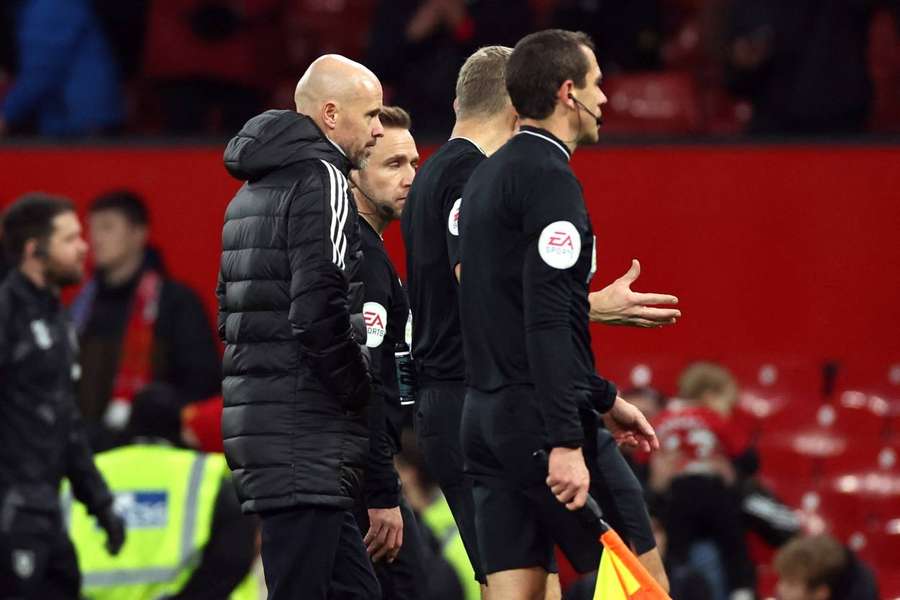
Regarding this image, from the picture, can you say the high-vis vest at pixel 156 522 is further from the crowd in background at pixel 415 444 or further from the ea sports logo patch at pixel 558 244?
the ea sports logo patch at pixel 558 244

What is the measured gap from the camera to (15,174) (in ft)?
34.5

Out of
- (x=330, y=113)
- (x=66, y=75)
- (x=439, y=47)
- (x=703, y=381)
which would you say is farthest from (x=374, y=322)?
(x=66, y=75)

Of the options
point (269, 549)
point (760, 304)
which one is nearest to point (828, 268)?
point (760, 304)

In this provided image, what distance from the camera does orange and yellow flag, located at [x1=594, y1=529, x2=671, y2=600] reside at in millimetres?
4762

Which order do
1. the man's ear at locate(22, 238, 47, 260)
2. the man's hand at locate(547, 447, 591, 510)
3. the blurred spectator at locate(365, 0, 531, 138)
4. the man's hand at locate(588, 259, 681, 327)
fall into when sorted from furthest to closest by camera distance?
the blurred spectator at locate(365, 0, 531, 138) → the man's ear at locate(22, 238, 47, 260) → the man's hand at locate(588, 259, 681, 327) → the man's hand at locate(547, 447, 591, 510)

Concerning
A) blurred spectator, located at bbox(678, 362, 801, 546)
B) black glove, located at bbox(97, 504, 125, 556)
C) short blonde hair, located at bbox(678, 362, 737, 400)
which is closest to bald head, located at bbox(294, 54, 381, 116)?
black glove, located at bbox(97, 504, 125, 556)

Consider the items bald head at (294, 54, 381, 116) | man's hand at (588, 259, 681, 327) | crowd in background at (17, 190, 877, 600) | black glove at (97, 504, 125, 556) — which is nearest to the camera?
bald head at (294, 54, 381, 116)

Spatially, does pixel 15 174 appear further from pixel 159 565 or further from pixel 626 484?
pixel 626 484

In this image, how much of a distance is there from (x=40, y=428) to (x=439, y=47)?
3555mm

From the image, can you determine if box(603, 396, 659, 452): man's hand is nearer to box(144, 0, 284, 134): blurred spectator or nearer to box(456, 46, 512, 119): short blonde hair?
box(456, 46, 512, 119): short blonde hair

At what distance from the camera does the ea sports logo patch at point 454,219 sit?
5.23 m

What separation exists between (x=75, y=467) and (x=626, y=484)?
8.92ft

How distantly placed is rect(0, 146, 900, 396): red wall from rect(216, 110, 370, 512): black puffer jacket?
4929 millimetres

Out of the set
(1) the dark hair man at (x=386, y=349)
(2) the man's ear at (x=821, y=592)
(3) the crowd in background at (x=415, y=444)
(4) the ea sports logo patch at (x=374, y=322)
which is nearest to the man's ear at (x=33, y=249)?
(3) the crowd in background at (x=415, y=444)
